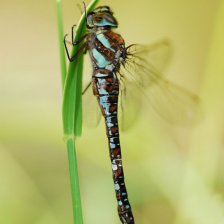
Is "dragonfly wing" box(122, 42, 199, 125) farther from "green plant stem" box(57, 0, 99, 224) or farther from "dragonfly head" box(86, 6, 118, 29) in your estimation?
"green plant stem" box(57, 0, 99, 224)

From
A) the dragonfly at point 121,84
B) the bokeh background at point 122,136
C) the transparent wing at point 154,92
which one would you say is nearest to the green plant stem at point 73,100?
the dragonfly at point 121,84

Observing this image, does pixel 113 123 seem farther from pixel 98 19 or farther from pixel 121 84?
pixel 98 19

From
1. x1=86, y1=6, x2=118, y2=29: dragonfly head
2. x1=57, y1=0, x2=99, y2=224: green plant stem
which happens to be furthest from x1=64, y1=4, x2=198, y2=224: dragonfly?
x1=57, y1=0, x2=99, y2=224: green plant stem

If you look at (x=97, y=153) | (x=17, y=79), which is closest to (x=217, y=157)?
(x=97, y=153)

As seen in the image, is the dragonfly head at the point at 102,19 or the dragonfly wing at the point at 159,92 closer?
the dragonfly head at the point at 102,19

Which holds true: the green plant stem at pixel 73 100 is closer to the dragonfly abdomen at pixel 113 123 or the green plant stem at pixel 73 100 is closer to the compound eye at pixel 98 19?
the compound eye at pixel 98 19

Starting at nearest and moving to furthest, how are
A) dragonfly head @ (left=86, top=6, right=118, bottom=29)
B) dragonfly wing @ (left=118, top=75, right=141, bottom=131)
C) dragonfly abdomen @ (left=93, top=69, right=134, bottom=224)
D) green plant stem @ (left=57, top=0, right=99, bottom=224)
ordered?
1. green plant stem @ (left=57, top=0, right=99, bottom=224)
2. dragonfly head @ (left=86, top=6, right=118, bottom=29)
3. dragonfly abdomen @ (left=93, top=69, right=134, bottom=224)
4. dragonfly wing @ (left=118, top=75, right=141, bottom=131)
